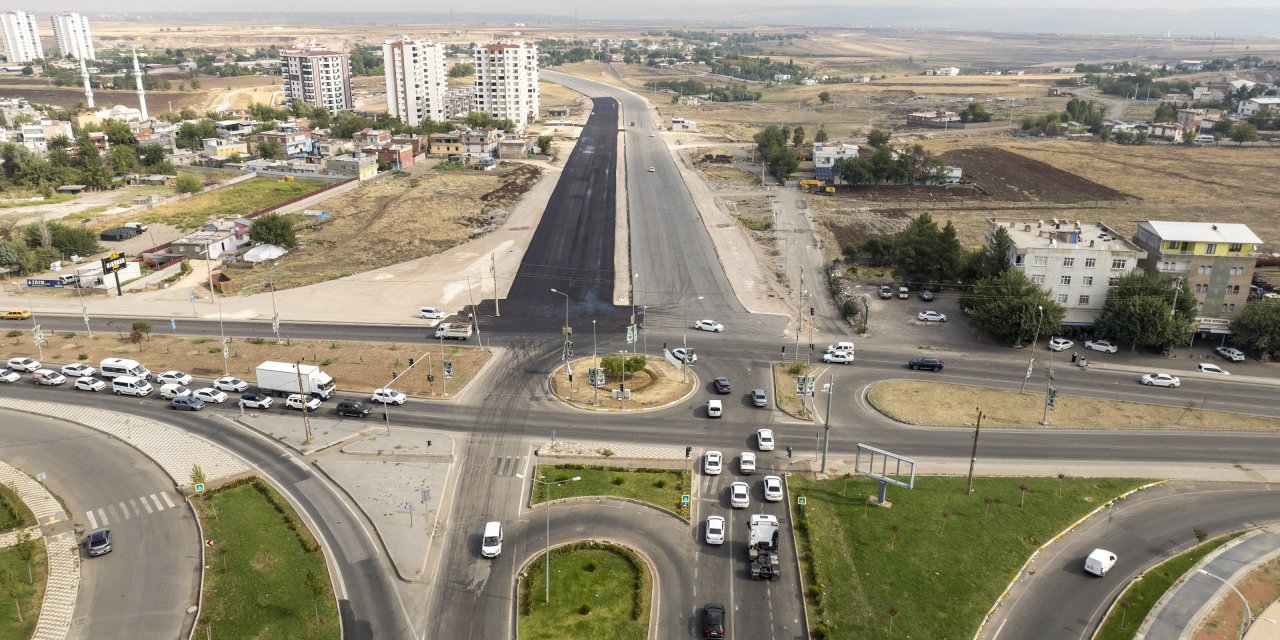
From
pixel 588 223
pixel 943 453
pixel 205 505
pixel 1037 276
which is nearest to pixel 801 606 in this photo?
pixel 943 453

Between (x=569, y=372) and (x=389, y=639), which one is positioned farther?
(x=569, y=372)

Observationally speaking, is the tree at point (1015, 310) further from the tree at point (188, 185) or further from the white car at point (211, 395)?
the tree at point (188, 185)

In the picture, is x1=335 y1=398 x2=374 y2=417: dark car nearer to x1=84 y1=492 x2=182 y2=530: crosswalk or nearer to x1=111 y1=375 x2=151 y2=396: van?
x1=84 y1=492 x2=182 y2=530: crosswalk

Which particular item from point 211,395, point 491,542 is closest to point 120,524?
point 211,395

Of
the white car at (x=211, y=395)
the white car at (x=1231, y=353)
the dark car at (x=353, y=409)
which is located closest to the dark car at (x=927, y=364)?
the white car at (x=1231, y=353)

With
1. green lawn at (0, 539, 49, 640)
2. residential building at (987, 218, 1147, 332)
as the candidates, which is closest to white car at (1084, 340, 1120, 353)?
residential building at (987, 218, 1147, 332)

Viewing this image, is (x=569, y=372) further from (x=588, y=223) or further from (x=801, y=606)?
(x=588, y=223)
